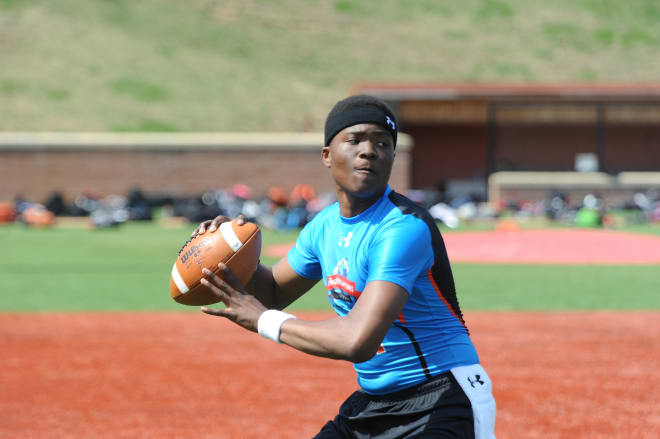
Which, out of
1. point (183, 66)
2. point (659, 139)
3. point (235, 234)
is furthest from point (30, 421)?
point (183, 66)

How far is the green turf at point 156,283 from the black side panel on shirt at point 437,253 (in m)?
8.73

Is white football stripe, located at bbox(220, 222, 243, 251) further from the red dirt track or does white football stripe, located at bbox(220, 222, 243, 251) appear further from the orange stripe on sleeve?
the red dirt track

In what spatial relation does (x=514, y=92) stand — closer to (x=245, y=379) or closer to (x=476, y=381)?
(x=245, y=379)

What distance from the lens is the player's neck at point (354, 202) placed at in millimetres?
3352

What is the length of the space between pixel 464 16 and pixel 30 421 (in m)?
67.8

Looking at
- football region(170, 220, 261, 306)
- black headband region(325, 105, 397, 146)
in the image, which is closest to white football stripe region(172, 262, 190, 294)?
football region(170, 220, 261, 306)

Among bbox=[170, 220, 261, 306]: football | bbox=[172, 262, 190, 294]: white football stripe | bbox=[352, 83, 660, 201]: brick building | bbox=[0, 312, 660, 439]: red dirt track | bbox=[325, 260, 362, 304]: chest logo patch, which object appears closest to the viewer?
bbox=[325, 260, 362, 304]: chest logo patch

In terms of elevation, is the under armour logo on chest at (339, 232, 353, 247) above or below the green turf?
above

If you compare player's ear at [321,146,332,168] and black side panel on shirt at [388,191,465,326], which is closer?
black side panel on shirt at [388,191,465,326]

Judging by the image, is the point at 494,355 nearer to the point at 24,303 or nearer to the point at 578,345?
the point at 578,345

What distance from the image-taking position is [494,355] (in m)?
8.58

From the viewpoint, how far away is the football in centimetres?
372

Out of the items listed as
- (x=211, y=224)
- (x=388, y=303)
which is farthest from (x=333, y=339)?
(x=211, y=224)

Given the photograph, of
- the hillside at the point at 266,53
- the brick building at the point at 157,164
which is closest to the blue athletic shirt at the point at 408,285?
the brick building at the point at 157,164
